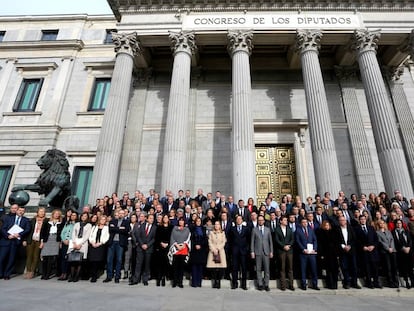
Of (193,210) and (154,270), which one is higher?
(193,210)

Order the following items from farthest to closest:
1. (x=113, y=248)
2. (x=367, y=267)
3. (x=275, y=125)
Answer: (x=275, y=125) < (x=113, y=248) < (x=367, y=267)

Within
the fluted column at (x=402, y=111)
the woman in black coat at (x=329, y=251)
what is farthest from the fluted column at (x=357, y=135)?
the woman in black coat at (x=329, y=251)

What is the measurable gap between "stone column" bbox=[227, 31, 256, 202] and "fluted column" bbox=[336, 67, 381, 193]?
22.4 feet

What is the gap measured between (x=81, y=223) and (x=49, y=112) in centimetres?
1328

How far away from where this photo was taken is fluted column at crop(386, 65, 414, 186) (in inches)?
574

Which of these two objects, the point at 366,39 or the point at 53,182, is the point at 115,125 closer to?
the point at 53,182

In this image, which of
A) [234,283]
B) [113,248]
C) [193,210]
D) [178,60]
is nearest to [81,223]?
[113,248]

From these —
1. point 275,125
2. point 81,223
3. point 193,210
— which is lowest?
point 81,223

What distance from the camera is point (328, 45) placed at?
16.2 meters

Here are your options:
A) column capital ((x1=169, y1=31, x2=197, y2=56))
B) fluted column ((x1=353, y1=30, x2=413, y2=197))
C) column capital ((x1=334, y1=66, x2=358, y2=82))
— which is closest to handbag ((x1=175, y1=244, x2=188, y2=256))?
fluted column ((x1=353, y1=30, x2=413, y2=197))

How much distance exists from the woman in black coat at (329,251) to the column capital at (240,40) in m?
10.4

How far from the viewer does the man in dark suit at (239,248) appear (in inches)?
252

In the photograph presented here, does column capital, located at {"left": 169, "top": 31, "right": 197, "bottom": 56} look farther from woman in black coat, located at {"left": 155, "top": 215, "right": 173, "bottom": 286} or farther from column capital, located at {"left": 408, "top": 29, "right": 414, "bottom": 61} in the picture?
column capital, located at {"left": 408, "top": 29, "right": 414, "bottom": 61}

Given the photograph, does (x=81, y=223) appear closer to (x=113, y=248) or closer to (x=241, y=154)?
(x=113, y=248)
